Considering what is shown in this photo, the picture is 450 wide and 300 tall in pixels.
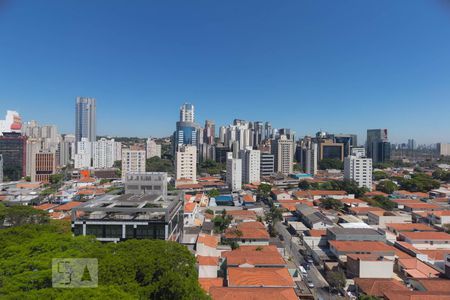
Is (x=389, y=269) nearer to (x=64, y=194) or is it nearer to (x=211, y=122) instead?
(x=64, y=194)

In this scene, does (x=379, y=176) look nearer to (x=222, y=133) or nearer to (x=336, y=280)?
(x=222, y=133)

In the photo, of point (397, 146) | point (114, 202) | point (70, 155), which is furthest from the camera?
point (397, 146)

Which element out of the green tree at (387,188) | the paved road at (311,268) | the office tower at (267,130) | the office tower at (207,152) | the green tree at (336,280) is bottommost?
the paved road at (311,268)

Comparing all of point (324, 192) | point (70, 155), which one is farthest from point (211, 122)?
point (324, 192)

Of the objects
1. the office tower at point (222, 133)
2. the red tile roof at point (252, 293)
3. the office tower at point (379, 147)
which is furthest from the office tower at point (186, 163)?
the office tower at point (379, 147)

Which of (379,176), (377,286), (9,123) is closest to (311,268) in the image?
(377,286)

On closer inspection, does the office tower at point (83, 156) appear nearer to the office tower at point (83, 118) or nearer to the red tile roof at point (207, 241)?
the office tower at point (83, 118)

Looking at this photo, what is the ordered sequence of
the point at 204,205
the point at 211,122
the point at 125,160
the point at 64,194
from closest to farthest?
the point at 204,205 < the point at 64,194 < the point at 125,160 < the point at 211,122
